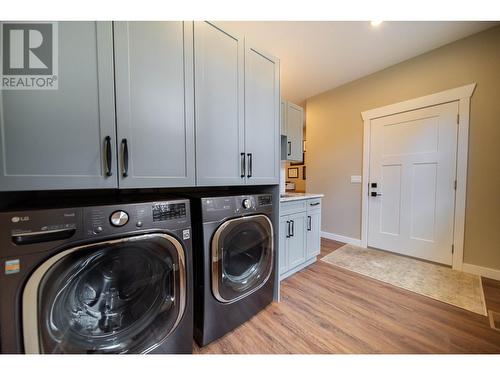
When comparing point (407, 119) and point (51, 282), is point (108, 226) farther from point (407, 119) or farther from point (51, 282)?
point (407, 119)

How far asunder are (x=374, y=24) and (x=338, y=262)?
2.68 m

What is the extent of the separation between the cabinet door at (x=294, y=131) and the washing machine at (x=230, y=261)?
3.95 feet

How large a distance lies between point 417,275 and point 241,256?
6.97 ft

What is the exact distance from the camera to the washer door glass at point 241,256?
44.4 inches

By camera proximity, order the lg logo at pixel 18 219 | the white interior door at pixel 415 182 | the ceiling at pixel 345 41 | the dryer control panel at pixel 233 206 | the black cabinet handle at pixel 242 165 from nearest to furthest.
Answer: the lg logo at pixel 18 219, the dryer control panel at pixel 233 206, the black cabinet handle at pixel 242 165, the ceiling at pixel 345 41, the white interior door at pixel 415 182

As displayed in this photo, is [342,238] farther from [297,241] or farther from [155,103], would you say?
[155,103]

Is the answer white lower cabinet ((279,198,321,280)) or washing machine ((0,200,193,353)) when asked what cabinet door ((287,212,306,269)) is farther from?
washing machine ((0,200,193,353))

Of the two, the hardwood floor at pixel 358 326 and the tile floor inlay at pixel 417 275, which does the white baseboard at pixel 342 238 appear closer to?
the tile floor inlay at pixel 417 275

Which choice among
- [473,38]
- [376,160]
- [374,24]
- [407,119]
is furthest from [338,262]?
[473,38]

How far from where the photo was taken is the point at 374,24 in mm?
1783

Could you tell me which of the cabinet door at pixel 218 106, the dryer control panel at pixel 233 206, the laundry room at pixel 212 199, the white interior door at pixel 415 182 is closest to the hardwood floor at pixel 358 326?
the laundry room at pixel 212 199

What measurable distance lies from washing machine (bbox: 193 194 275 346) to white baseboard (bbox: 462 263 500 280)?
2358 millimetres

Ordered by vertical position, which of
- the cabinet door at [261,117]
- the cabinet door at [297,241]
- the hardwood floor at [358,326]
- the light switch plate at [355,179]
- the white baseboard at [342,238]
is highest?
the cabinet door at [261,117]

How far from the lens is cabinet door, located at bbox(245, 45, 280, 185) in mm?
1384
